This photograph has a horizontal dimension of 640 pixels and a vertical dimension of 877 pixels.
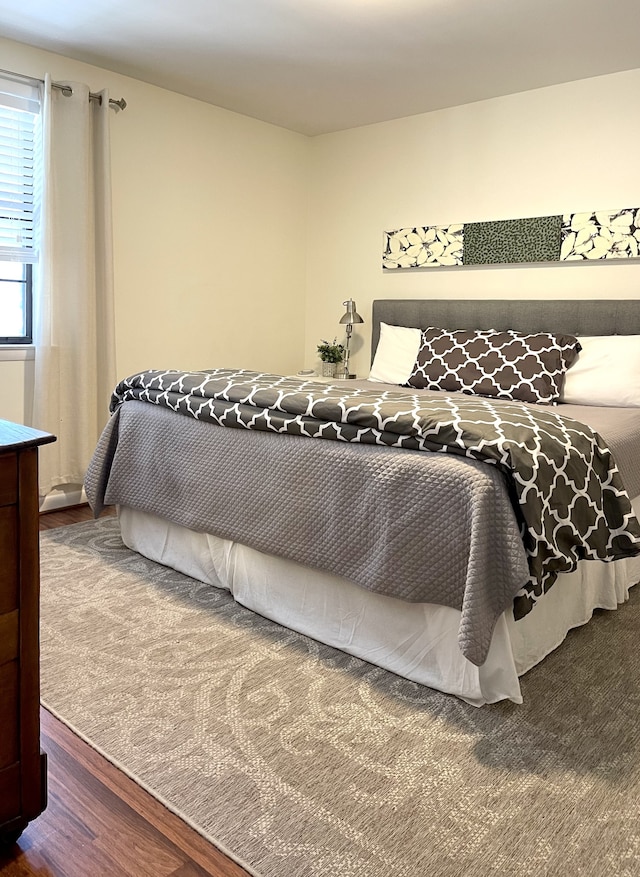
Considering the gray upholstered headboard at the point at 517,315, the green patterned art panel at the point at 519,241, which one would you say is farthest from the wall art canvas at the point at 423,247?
the gray upholstered headboard at the point at 517,315

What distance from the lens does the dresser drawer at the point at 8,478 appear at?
1288mm

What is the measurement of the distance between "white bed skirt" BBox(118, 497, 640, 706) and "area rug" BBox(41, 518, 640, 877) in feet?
0.18

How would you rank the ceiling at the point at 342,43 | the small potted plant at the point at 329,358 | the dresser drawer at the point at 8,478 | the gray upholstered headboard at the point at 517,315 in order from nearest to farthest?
the dresser drawer at the point at 8,478, the ceiling at the point at 342,43, the gray upholstered headboard at the point at 517,315, the small potted plant at the point at 329,358

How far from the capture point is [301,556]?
227cm

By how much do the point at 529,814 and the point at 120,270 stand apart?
11.4 feet

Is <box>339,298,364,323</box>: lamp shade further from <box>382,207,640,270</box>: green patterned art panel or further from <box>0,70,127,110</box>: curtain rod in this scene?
<box>0,70,127,110</box>: curtain rod

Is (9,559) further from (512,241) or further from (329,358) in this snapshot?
(329,358)

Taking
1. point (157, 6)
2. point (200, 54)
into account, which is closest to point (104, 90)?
point (200, 54)

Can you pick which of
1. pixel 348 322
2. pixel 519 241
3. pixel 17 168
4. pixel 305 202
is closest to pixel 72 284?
pixel 17 168

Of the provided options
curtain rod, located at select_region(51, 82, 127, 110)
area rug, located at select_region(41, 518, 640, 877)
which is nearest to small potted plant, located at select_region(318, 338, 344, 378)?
curtain rod, located at select_region(51, 82, 127, 110)

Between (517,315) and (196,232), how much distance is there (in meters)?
2.07

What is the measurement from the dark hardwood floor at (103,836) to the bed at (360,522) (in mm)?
818

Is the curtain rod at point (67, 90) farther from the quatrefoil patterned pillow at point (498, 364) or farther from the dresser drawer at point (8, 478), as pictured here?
the dresser drawer at point (8, 478)

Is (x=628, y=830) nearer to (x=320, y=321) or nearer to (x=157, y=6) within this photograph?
(x=157, y=6)
